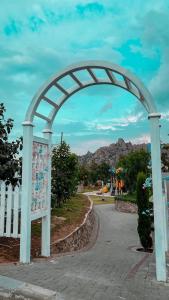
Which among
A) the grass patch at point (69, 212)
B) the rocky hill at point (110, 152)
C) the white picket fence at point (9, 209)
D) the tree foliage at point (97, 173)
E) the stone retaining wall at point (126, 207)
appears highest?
the rocky hill at point (110, 152)

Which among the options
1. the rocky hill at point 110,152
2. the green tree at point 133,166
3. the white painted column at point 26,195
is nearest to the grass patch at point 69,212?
the white painted column at point 26,195

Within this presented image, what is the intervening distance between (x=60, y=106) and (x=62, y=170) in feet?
26.7

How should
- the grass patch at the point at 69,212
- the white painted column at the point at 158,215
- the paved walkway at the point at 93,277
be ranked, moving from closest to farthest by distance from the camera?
the paved walkway at the point at 93,277, the white painted column at the point at 158,215, the grass patch at the point at 69,212

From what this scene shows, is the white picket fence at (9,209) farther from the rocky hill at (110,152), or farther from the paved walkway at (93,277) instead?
the rocky hill at (110,152)

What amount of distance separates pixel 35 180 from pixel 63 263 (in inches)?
61.9

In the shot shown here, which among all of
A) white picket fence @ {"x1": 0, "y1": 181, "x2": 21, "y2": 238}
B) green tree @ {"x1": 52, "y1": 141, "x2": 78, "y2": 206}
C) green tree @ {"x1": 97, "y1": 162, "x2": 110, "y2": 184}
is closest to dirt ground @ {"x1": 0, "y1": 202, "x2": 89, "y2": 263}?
white picket fence @ {"x1": 0, "y1": 181, "x2": 21, "y2": 238}

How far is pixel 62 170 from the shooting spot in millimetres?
13766

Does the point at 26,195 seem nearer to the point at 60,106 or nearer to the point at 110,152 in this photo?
the point at 60,106

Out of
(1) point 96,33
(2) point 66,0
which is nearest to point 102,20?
(1) point 96,33

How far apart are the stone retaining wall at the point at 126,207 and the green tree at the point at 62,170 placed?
28.7 feet

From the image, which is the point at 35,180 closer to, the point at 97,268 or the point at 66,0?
the point at 97,268

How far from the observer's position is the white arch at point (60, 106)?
436 cm

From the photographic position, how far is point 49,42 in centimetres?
659

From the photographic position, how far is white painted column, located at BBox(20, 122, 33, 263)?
4.95m
